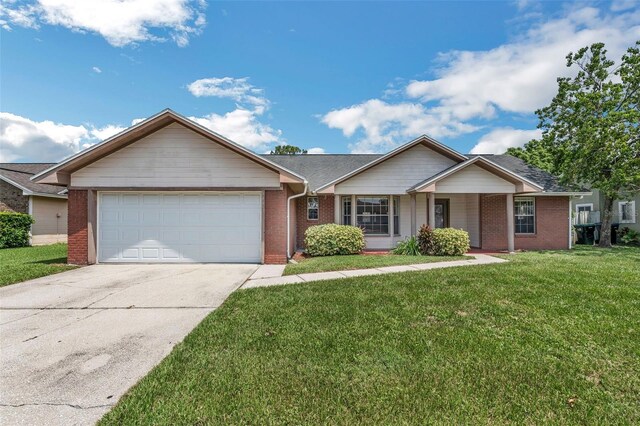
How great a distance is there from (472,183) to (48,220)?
22.5 meters

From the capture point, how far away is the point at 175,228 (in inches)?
415

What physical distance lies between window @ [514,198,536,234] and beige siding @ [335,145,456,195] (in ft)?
12.1

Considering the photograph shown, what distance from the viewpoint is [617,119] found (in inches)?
540

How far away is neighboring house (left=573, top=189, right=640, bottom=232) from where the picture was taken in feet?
59.2

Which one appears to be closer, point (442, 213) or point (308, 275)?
point (308, 275)

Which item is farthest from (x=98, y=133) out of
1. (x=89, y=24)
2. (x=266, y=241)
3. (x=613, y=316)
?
(x=613, y=316)

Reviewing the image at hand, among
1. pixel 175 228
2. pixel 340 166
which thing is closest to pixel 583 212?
pixel 340 166

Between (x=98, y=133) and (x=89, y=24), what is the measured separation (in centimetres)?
963

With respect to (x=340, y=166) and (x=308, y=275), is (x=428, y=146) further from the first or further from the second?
(x=308, y=275)

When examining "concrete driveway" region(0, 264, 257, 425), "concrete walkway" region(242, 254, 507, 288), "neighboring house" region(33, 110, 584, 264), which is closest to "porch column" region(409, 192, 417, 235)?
"concrete walkway" region(242, 254, 507, 288)

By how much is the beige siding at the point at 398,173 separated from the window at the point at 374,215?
0.88 m

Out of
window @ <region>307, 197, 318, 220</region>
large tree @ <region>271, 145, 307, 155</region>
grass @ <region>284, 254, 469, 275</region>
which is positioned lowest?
grass @ <region>284, 254, 469, 275</region>

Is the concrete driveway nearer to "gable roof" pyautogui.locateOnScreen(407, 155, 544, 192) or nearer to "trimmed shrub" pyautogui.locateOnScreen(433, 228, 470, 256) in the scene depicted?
"trimmed shrub" pyautogui.locateOnScreen(433, 228, 470, 256)

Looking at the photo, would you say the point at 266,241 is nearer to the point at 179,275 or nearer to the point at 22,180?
the point at 179,275
